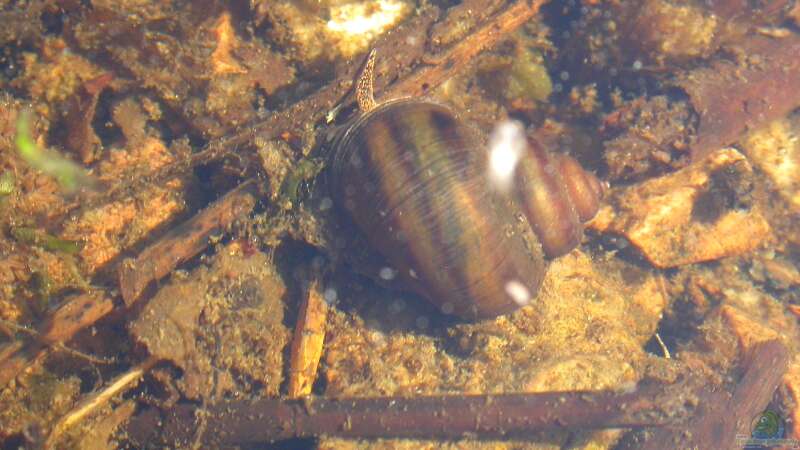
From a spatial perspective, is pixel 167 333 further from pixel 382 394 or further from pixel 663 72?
pixel 663 72

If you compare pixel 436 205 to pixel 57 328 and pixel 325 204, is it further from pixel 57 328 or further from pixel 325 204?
pixel 57 328

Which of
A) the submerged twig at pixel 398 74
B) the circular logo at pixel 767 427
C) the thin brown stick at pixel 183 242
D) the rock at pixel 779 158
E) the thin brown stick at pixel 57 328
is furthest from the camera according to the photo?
the rock at pixel 779 158

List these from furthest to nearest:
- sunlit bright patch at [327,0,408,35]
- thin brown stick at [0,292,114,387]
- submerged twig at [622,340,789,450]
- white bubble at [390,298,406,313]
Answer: sunlit bright patch at [327,0,408,35], white bubble at [390,298,406,313], submerged twig at [622,340,789,450], thin brown stick at [0,292,114,387]

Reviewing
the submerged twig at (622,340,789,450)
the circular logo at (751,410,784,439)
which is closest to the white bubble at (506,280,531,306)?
the submerged twig at (622,340,789,450)

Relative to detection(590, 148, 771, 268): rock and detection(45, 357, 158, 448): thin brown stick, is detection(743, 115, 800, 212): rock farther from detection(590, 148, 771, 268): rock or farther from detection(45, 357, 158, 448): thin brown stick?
detection(45, 357, 158, 448): thin brown stick

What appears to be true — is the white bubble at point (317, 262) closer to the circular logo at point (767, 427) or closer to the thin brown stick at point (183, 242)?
the thin brown stick at point (183, 242)

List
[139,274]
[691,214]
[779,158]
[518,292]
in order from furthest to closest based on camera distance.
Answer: [779,158]
[691,214]
[518,292]
[139,274]

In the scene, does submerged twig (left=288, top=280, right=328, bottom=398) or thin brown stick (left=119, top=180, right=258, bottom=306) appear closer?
thin brown stick (left=119, top=180, right=258, bottom=306)

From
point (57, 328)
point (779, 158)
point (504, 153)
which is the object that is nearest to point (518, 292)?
point (504, 153)

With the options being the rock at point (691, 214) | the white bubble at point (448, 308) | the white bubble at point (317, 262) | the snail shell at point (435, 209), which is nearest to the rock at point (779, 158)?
the rock at point (691, 214)
